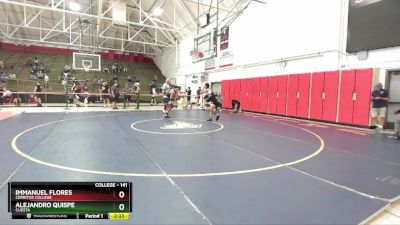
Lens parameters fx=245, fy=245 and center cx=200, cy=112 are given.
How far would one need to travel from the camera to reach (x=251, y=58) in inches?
605

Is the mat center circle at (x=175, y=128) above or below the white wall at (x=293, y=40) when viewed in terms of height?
below

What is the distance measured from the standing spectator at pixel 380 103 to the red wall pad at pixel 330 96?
1504 millimetres

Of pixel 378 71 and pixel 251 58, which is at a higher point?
pixel 251 58

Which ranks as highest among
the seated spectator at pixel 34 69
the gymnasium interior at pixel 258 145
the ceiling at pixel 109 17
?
the ceiling at pixel 109 17

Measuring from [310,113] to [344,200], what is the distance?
8.91 metres

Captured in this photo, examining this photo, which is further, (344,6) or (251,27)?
(251,27)

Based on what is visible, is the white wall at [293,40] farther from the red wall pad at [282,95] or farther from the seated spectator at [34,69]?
the seated spectator at [34,69]

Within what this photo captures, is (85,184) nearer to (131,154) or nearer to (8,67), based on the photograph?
(131,154)

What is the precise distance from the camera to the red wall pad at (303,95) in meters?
11.2

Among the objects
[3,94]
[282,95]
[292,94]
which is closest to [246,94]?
[282,95]

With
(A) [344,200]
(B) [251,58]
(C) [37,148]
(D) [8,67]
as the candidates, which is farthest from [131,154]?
(D) [8,67]

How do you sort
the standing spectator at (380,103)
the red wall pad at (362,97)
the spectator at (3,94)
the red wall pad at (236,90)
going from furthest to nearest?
the red wall pad at (236,90) → the spectator at (3,94) → the red wall pad at (362,97) → the standing spectator at (380,103)

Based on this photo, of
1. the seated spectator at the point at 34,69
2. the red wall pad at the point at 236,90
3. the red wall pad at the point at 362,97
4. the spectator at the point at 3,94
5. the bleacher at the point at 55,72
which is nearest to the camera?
the red wall pad at the point at 362,97

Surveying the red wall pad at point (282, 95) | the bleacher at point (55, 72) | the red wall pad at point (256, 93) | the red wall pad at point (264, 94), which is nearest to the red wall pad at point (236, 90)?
the red wall pad at point (256, 93)
